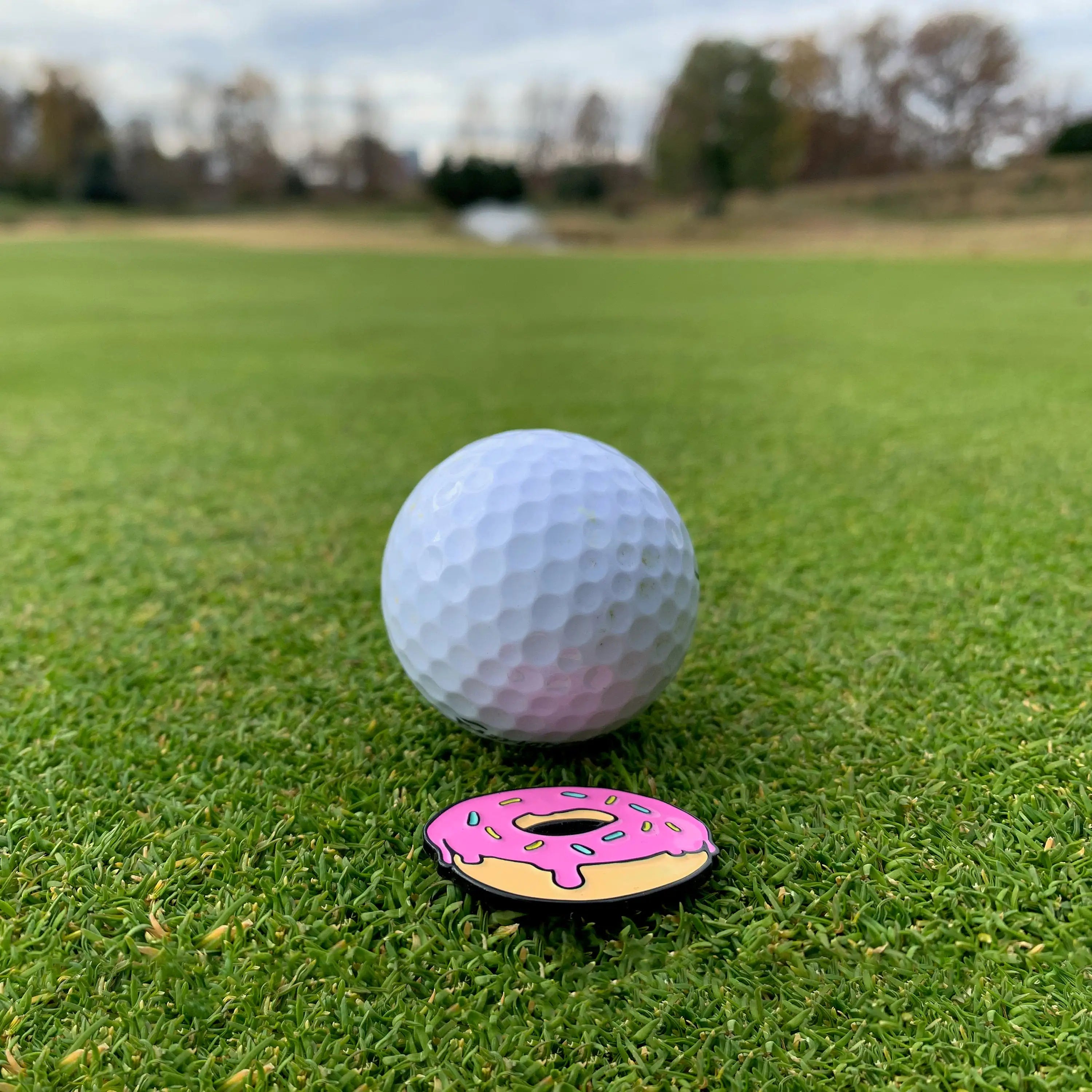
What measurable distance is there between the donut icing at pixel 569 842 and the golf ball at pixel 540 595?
0.19 metres

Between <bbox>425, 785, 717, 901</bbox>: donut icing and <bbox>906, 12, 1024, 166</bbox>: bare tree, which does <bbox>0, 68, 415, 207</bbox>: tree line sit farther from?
<bbox>425, 785, 717, 901</bbox>: donut icing

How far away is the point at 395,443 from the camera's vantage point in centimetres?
420

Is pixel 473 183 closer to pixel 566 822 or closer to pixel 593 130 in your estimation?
pixel 593 130

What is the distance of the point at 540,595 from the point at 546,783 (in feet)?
1.14

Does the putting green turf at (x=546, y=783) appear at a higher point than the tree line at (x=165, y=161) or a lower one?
lower

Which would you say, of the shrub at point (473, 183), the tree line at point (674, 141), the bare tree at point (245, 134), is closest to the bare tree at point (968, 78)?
the tree line at point (674, 141)

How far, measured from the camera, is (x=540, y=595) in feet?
5.18

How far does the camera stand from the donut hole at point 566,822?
137cm

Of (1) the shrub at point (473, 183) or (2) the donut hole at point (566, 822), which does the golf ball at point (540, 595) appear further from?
(1) the shrub at point (473, 183)

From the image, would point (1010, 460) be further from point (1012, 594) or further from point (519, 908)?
point (519, 908)

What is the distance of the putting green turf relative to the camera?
1.08 meters

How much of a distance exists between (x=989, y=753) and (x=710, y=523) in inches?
58.9

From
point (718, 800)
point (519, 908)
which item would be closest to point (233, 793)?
point (519, 908)

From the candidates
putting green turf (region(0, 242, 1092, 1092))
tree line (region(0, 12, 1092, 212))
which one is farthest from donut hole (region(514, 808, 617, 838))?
tree line (region(0, 12, 1092, 212))
